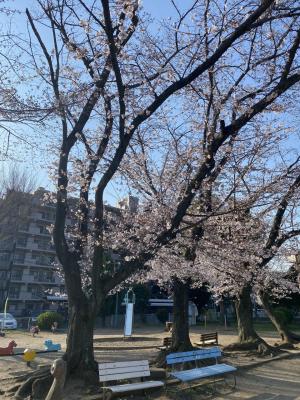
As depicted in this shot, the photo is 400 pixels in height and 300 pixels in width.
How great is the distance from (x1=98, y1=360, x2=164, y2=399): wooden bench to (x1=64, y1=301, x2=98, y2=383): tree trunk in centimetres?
94

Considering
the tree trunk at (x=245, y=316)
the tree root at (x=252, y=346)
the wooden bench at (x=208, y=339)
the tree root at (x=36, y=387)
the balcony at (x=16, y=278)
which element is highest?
the balcony at (x=16, y=278)

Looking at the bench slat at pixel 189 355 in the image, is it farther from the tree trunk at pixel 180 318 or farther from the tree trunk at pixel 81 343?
the tree trunk at pixel 180 318

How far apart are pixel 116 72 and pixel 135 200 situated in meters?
6.58

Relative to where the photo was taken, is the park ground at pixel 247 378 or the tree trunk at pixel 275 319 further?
the tree trunk at pixel 275 319

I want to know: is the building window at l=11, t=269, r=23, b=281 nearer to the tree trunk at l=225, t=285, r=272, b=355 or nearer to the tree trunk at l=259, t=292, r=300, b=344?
the tree trunk at l=259, t=292, r=300, b=344

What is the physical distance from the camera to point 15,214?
27.7 meters

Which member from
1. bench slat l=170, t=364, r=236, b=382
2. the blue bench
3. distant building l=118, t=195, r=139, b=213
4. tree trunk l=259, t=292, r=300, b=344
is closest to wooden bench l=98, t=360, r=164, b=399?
bench slat l=170, t=364, r=236, b=382

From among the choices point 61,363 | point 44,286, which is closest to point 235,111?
point 61,363

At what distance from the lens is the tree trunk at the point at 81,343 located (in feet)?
27.4

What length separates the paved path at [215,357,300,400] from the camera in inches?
321

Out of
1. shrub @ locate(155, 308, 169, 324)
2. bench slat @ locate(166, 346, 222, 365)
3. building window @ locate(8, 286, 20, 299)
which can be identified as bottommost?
bench slat @ locate(166, 346, 222, 365)

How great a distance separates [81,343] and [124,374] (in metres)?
A: 1.37

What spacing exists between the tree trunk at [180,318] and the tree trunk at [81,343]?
14.8ft

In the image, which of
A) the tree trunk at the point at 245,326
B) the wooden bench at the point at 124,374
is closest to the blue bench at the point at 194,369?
the wooden bench at the point at 124,374
